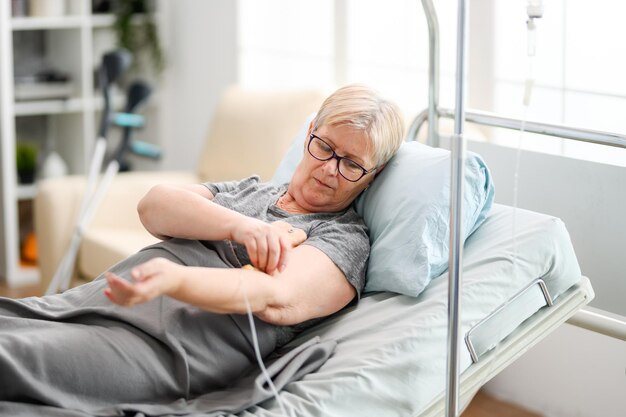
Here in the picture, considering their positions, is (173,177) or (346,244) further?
(173,177)

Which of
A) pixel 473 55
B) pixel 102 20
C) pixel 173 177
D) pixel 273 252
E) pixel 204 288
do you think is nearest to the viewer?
pixel 204 288

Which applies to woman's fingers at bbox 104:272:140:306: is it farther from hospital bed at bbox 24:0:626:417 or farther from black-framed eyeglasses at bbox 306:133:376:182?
black-framed eyeglasses at bbox 306:133:376:182

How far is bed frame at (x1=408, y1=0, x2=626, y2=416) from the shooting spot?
59.9 inches

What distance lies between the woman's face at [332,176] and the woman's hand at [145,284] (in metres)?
0.53

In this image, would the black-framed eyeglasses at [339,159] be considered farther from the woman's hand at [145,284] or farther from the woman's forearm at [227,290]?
the woman's hand at [145,284]

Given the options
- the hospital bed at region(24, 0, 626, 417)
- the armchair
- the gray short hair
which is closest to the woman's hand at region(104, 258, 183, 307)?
the hospital bed at region(24, 0, 626, 417)

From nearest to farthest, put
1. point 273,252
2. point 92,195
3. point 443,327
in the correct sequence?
1. point 273,252
2. point 443,327
3. point 92,195

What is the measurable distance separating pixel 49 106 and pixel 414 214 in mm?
2763

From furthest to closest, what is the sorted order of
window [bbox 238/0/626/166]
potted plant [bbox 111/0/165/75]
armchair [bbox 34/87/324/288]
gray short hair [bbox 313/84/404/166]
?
potted plant [bbox 111/0/165/75]
armchair [bbox 34/87/324/288]
window [bbox 238/0/626/166]
gray short hair [bbox 313/84/404/166]

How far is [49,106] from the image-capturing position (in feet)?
14.1

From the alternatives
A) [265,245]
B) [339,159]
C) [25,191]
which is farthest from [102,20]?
[265,245]

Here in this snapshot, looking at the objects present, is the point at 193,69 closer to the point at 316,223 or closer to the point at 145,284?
the point at 316,223

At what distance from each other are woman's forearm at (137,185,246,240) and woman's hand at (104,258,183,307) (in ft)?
0.90

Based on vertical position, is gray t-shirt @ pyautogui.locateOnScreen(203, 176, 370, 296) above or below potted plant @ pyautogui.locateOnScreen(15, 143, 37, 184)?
above
